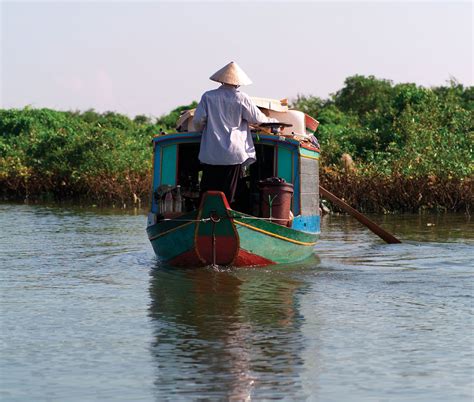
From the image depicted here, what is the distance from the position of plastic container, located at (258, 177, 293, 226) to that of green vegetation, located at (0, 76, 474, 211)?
390 inches

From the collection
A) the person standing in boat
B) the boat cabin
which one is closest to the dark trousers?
the person standing in boat

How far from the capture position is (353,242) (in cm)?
1605

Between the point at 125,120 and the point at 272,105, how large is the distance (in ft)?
77.6

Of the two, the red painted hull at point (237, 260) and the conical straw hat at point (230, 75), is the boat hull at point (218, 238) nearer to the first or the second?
the red painted hull at point (237, 260)

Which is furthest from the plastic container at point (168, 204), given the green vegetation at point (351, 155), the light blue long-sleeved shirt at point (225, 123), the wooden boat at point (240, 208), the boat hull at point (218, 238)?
the green vegetation at point (351, 155)

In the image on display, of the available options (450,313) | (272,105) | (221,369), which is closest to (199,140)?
(272,105)

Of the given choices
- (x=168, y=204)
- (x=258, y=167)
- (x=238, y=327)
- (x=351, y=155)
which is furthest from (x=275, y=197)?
(x=351, y=155)

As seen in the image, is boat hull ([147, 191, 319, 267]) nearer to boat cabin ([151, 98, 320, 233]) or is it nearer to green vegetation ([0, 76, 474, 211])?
boat cabin ([151, 98, 320, 233])

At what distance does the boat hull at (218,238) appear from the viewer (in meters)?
11.2

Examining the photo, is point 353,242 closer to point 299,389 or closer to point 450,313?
point 450,313

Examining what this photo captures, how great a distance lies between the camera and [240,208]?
1250cm

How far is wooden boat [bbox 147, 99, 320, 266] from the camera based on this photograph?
37.2 ft

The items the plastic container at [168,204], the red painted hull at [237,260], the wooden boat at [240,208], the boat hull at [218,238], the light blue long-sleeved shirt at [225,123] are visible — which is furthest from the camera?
the plastic container at [168,204]

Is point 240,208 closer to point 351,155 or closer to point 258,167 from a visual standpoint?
point 258,167
